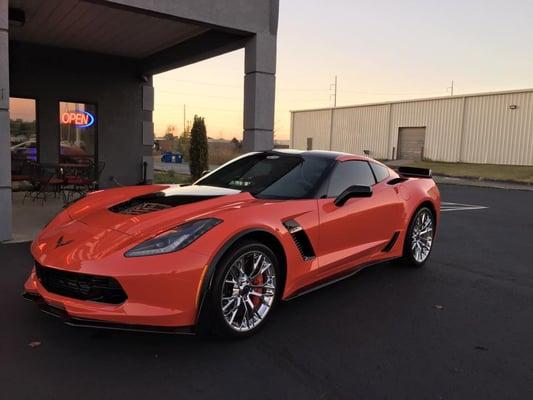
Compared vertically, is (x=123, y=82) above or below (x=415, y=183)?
above

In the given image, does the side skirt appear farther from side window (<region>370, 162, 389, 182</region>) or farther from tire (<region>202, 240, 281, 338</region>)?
side window (<region>370, 162, 389, 182</region>)

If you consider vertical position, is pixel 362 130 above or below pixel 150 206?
above

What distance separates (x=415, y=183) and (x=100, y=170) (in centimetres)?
880

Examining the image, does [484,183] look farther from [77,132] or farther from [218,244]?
[218,244]

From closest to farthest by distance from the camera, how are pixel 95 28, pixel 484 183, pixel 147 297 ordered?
pixel 147 297
pixel 95 28
pixel 484 183

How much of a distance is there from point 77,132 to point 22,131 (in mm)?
1297

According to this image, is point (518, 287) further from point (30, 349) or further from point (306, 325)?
point (30, 349)

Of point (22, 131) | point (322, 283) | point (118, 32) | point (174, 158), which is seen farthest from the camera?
point (174, 158)

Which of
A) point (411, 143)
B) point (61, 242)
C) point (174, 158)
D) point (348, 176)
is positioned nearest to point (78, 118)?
point (348, 176)

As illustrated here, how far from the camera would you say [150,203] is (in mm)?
4008

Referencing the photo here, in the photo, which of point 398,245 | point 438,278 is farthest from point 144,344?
point 438,278

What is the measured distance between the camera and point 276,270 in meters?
3.71

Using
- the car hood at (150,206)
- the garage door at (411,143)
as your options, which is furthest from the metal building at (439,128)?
the car hood at (150,206)

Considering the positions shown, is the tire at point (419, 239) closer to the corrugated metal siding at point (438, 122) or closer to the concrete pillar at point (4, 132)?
the concrete pillar at point (4, 132)
